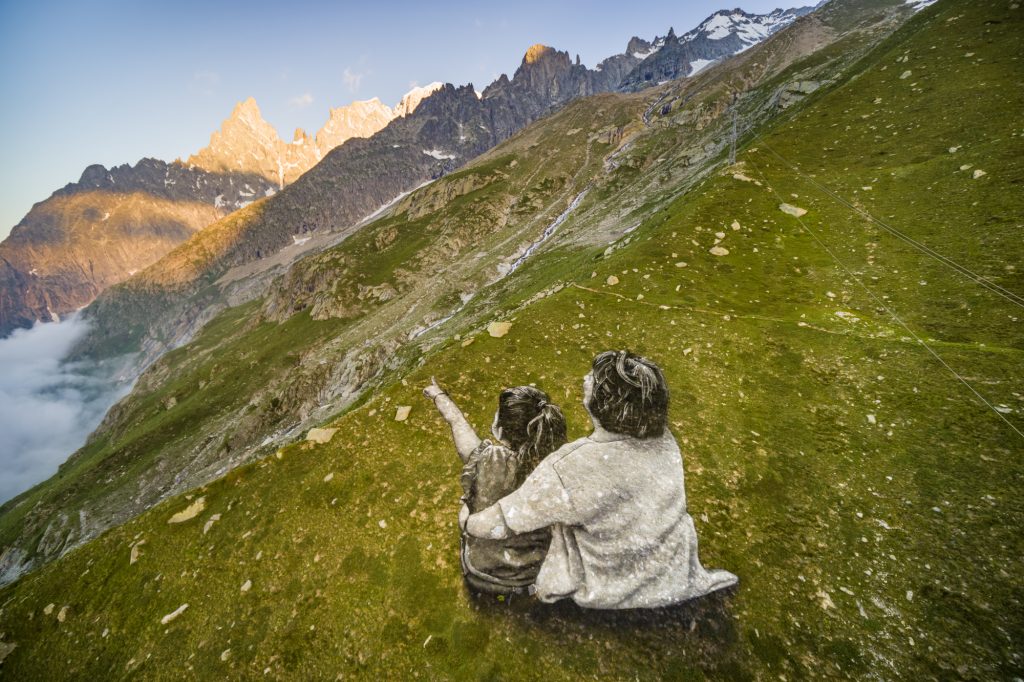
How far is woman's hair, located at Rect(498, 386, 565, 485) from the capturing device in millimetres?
7668

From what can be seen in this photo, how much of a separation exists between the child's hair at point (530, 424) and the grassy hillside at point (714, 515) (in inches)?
169

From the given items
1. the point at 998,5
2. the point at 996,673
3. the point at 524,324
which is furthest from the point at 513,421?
the point at 998,5

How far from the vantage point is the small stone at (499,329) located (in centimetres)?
2106

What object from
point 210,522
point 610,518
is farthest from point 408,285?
point 610,518

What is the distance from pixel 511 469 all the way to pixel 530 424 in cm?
97

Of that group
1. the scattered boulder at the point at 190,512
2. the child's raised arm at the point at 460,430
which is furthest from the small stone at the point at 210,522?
the child's raised arm at the point at 460,430

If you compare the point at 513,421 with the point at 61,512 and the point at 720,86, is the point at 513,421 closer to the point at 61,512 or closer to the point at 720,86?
the point at 61,512

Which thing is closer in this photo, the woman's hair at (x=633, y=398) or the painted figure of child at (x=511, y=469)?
the woman's hair at (x=633, y=398)

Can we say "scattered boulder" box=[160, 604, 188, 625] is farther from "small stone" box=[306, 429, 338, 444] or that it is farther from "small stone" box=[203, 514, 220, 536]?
"small stone" box=[306, 429, 338, 444]

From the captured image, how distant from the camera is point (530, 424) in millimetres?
7730

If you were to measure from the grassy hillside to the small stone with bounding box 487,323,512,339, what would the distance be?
88cm

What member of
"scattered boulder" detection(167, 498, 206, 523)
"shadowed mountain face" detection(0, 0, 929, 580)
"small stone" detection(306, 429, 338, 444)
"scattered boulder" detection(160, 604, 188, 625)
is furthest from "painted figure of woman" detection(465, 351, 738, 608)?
A: "shadowed mountain face" detection(0, 0, 929, 580)

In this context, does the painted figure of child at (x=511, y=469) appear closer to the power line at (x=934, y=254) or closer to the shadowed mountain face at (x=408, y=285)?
the shadowed mountain face at (x=408, y=285)

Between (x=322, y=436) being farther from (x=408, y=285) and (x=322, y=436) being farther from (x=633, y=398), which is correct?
(x=408, y=285)
